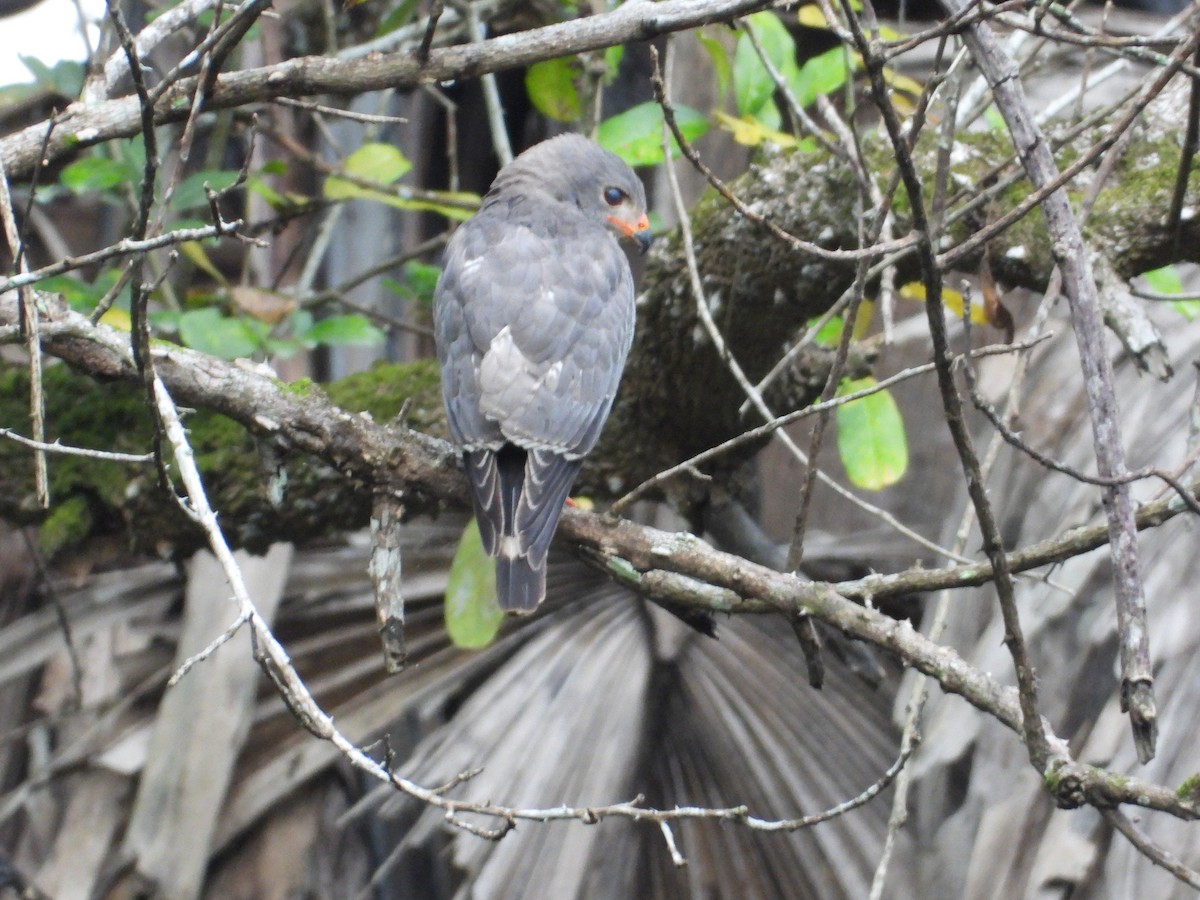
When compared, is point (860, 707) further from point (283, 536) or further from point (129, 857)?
point (129, 857)

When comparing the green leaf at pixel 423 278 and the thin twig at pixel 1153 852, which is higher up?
the green leaf at pixel 423 278

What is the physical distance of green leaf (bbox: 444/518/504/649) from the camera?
330 centimetres

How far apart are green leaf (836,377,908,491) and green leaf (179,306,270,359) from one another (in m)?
1.80

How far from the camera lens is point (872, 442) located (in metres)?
3.46

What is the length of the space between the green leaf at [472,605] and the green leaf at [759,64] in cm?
158

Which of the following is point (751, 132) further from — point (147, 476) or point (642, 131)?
point (147, 476)

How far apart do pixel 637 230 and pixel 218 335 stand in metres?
1.36

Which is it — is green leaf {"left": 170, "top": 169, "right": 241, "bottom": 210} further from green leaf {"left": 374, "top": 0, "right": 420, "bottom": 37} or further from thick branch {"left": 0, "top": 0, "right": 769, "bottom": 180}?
thick branch {"left": 0, "top": 0, "right": 769, "bottom": 180}

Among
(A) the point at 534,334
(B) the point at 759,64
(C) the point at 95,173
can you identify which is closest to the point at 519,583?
(A) the point at 534,334

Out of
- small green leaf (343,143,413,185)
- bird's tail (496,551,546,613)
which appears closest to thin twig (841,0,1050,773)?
bird's tail (496,551,546,613)

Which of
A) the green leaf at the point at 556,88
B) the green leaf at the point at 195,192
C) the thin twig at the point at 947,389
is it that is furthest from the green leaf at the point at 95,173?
the thin twig at the point at 947,389

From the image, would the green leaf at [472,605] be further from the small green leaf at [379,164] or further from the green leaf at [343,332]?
the small green leaf at [379,164]

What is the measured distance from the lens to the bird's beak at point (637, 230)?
12.8 ft

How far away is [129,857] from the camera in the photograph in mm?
4121
